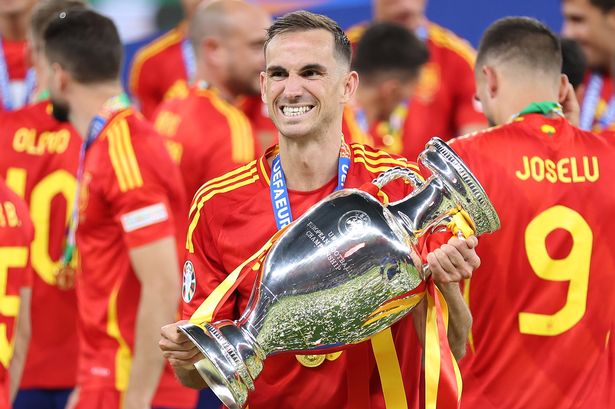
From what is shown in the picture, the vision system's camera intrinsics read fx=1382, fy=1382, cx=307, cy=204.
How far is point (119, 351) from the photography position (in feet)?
19.3

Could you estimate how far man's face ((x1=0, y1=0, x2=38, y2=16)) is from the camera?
363 inches

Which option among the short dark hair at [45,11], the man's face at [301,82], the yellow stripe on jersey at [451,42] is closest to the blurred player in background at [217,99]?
the short dark hair at [45,11]

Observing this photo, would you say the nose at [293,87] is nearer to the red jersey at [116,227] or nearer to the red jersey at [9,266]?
the red jersey at [9,266]

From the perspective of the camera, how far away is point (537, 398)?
495cm

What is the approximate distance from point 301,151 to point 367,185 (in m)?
0.35

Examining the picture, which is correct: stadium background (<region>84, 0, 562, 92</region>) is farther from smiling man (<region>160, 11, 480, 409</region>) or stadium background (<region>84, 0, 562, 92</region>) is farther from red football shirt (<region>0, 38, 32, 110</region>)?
smiling man (<region>160, 11, 480, 409</region>)

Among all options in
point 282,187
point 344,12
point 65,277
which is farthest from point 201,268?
point 344,12

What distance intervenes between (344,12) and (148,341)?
5.21 metres

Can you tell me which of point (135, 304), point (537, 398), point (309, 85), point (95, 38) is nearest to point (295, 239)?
point (309, 85)

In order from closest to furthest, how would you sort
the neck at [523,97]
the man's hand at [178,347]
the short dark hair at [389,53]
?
the man's hand at [178,347] < the neck at [523,97] < the short dark hair at [389,53]

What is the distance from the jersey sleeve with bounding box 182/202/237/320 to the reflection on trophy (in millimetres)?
458

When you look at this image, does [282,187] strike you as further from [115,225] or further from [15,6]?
[15,6]

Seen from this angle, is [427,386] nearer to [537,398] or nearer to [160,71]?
[537,398]

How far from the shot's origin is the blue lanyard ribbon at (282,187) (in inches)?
162
